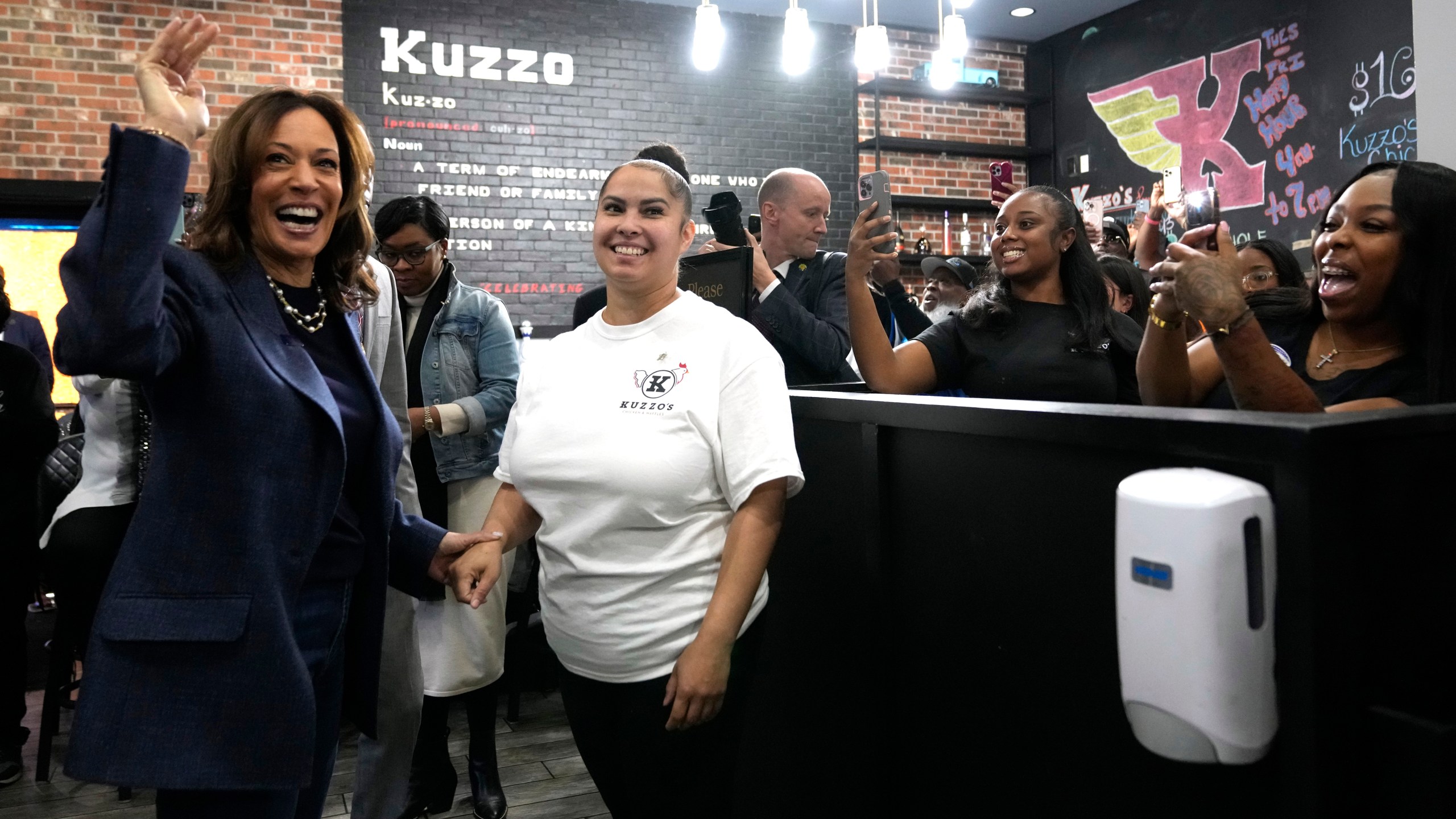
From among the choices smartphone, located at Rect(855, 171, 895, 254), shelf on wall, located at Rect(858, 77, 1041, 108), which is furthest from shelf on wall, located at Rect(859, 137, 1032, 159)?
smartphone, located at Rect(855, 171, 895, 254)

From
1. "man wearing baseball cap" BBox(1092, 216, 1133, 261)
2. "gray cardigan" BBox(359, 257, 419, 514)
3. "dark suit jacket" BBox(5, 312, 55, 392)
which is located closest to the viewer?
"gray cardigan" BBox(359, 257, 419, 514)

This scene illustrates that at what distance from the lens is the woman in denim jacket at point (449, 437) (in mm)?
2568

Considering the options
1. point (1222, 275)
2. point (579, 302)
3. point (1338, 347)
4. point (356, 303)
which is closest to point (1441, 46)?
point (1338, 347)

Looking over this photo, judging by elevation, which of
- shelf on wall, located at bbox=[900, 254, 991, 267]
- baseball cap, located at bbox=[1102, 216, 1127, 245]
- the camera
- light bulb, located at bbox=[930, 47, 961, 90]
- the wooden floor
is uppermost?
light bulb, located at bbox=[930, 47, 961, 90]

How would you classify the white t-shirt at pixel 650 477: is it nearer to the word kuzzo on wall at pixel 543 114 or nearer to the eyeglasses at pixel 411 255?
the eyeglasses at pixel 411 255

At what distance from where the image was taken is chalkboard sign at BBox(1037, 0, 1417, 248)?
5.57m

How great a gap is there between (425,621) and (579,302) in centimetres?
95

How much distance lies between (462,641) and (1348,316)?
2.06 meters

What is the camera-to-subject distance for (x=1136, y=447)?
117 centimetres

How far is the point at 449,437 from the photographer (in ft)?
8.77

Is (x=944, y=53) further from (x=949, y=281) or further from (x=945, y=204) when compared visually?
(x=945, y=204)

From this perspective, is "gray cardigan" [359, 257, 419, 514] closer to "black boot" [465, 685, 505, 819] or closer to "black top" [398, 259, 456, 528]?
"black top" [398, 259, 456, 528]

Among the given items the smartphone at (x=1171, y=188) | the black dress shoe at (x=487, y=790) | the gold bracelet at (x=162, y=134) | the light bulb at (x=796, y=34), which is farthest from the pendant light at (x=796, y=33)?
the gold bracelet at (x=162, y=134)

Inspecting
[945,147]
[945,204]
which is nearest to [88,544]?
[945,204]
